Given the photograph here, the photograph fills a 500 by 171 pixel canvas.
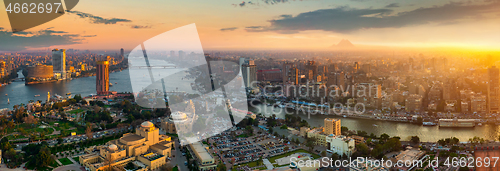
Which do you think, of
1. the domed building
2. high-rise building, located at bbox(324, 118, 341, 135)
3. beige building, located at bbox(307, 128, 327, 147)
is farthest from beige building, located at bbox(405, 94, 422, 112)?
the domed building

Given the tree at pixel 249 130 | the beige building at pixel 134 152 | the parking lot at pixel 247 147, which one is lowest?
the parking lot at pixel 247 147

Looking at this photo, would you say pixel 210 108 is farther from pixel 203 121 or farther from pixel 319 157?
pixel 319 157

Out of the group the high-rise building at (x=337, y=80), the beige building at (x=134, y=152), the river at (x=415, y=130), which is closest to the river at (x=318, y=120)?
the river at (x=415, y=130)

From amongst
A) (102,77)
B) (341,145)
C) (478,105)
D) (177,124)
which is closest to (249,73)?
(102,77)

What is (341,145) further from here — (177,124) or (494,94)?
(494,94)

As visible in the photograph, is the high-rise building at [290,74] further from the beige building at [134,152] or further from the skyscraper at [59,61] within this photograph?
the skyscraper at [59,61]
